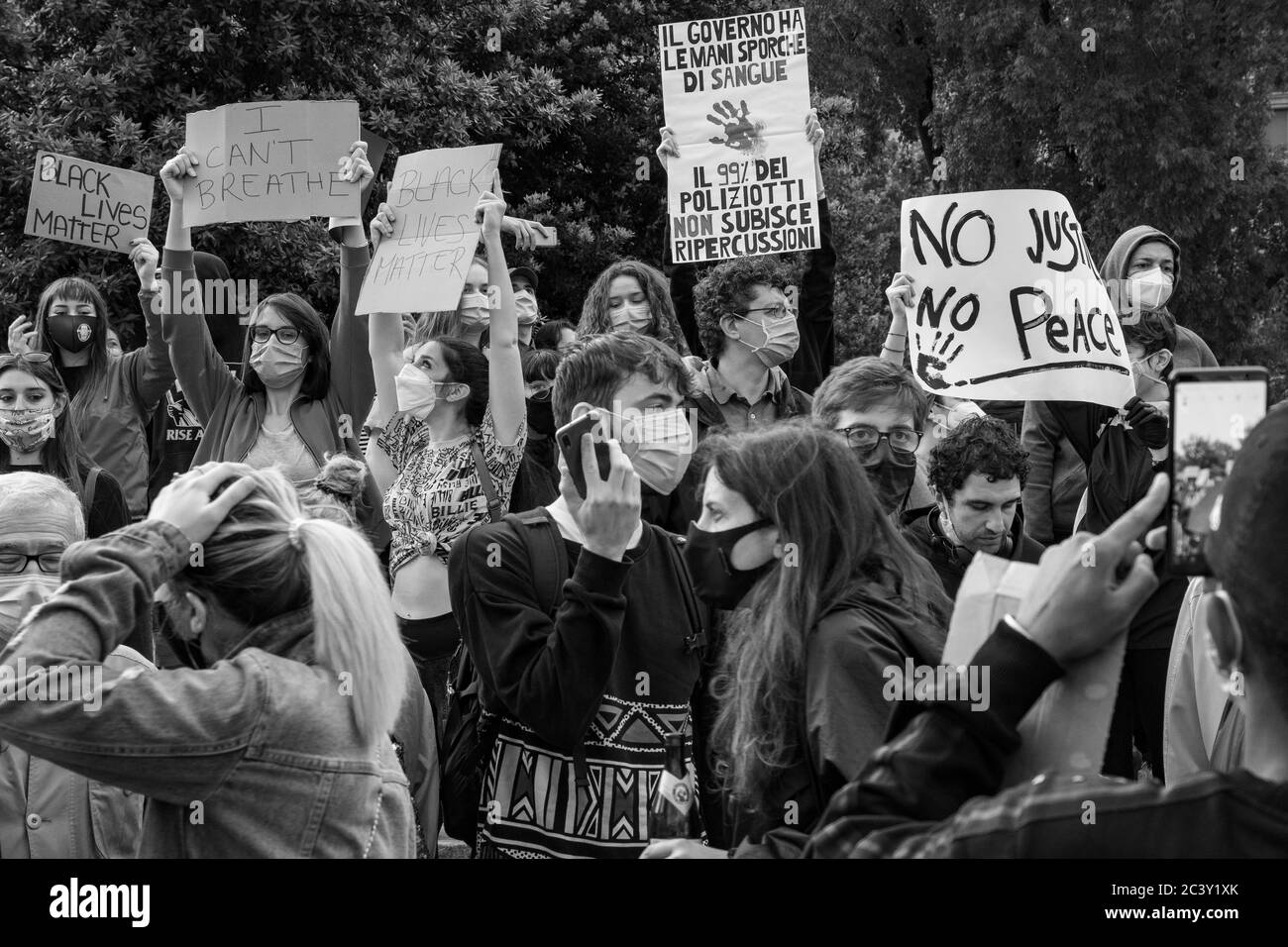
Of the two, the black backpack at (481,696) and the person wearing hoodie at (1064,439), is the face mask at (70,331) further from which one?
the person wearing hoodie at (1064,439)

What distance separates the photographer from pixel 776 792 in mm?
2832

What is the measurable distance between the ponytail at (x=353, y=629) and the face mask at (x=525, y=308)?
13.8ft

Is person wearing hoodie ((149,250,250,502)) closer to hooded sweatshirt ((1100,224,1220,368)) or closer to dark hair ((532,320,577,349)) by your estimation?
dark hair ((532,320,577,349))

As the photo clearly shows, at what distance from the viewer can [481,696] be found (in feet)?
12.4

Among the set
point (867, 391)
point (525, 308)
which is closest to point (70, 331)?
point (525, 308)

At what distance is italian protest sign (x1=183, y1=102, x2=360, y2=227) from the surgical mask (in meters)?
1.18

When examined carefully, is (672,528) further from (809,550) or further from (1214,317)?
(1214,317)

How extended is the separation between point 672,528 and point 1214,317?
45.6 feet

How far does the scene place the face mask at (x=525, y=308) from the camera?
693cm

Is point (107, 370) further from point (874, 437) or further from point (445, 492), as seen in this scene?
point (874, 437)

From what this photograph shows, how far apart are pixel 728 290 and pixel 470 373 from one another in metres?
1.03

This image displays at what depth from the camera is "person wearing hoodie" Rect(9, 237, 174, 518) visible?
6539mm

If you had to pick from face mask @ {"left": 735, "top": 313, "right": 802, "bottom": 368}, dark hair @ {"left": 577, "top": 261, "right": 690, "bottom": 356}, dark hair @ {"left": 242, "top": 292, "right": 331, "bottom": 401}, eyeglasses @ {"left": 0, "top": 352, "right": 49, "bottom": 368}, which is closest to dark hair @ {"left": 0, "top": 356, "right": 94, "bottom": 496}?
A: eyeglasses @ {"left": 0, "top": 352, "right": 49, "bottom": 368}

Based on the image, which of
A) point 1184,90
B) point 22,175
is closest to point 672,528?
point 22,175
